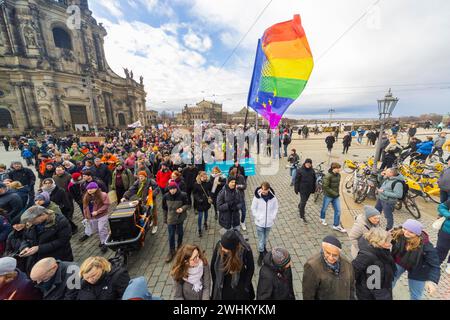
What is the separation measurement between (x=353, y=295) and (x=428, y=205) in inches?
266

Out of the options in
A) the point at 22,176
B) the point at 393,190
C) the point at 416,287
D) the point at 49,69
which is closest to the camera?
the point at 416,287

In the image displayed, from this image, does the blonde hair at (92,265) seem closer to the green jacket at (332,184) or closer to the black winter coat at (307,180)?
the black winter coat at (307,180)

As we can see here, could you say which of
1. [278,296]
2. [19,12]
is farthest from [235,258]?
[19,12]

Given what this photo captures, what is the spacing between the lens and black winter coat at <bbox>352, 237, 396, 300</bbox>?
7.03 feet

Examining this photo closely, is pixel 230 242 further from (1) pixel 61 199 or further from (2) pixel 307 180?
(1) pixel 61 199

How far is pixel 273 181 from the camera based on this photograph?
370 inches

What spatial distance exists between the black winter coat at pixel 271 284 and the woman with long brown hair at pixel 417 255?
1770 mm

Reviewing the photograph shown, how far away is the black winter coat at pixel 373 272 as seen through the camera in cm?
214

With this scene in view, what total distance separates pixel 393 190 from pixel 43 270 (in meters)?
6.44

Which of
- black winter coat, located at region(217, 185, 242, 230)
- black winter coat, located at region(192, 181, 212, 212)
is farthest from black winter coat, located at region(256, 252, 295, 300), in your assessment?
black winter coat, located at region(192, 181, 212, 212)

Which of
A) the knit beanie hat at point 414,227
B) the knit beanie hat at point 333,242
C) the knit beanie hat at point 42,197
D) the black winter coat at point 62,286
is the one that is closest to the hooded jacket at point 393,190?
the knit beanie hat at point 414,227

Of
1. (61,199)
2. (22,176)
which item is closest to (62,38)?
(22,176)

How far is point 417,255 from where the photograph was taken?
2.41 metres

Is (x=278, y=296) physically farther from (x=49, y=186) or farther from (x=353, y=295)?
(x=49, y=186)
